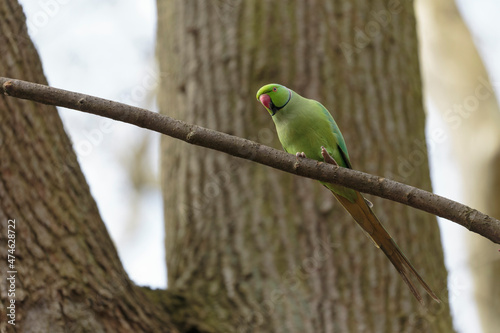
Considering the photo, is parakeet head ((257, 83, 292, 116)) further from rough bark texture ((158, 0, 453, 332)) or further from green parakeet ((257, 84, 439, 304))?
rough bark texture ((158, 0, 453, 332))

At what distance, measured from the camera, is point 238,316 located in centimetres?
323

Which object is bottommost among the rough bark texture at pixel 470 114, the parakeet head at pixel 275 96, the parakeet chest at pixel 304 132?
the parakeet chest at pixel 304 132

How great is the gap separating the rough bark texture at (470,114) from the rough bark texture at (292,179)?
10.6 feet

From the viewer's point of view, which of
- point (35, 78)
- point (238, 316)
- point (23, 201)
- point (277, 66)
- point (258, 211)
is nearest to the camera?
point (23, 201)

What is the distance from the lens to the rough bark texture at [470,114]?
21.5 ft

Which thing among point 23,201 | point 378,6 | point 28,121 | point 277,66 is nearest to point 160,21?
point 277,66

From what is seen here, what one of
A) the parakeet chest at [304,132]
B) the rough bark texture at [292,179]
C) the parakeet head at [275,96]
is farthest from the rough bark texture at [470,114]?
the parakeet head at [275,96]

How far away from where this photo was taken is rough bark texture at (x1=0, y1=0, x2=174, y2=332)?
2473mm

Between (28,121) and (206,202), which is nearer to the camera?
(28,121)

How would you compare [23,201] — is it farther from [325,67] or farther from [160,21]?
[160,21]

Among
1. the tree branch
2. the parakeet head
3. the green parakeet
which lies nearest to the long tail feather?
the green parakeet

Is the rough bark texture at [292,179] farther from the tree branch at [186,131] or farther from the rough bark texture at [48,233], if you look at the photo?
the tree branch at [186,131]

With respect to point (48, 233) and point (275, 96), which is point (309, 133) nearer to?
point (275, 96)

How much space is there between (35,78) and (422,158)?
261 centimetres
